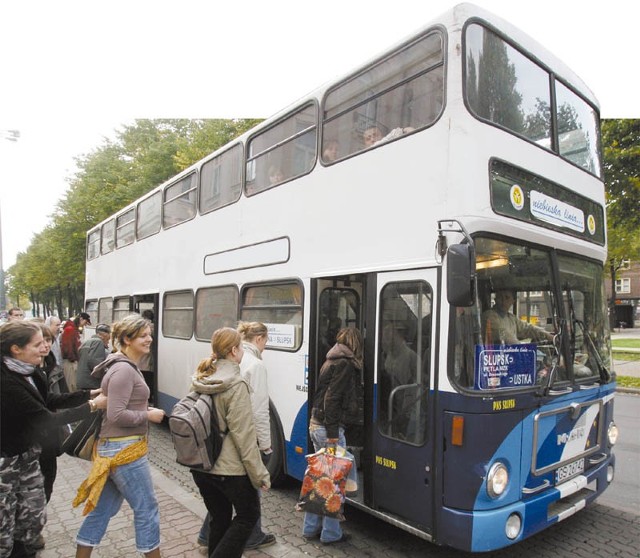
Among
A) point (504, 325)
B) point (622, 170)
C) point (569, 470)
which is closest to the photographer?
point (504, 325)

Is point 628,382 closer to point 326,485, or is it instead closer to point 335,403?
point 335,403

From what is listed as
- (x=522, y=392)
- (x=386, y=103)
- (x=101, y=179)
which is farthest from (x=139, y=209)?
(x=101, y=179)

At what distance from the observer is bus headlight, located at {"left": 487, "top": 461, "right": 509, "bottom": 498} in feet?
11.3

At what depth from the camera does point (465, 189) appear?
11.8 feet

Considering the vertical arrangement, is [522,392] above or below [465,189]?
below

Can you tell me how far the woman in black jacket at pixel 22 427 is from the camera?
3.17m

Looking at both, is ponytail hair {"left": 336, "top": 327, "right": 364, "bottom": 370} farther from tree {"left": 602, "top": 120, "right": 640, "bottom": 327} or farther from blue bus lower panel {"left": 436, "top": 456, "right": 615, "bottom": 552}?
tree {"left": 602, "top": 120, "right": 640, "bottom": 327}

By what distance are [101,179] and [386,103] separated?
23.3 meters

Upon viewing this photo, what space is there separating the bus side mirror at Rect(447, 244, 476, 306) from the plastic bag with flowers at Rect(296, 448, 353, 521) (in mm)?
1606

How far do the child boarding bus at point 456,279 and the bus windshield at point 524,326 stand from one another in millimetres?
15

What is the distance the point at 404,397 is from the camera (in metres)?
3.96

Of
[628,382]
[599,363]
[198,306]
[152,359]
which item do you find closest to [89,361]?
[152,359]

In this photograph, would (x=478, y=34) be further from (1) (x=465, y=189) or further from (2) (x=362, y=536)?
(2) (x=362, y=536)

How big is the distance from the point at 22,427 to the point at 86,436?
39cm
